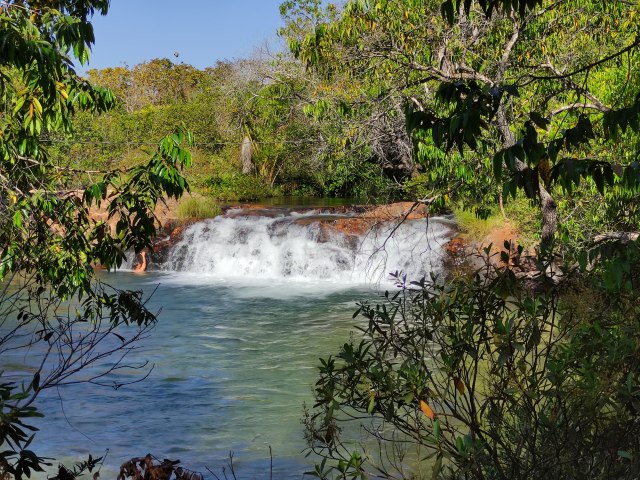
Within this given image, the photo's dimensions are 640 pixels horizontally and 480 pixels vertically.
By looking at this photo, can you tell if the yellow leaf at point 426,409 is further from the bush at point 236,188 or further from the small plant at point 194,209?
the bush at point 236,188

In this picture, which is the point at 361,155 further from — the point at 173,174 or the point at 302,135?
the point at 302,135

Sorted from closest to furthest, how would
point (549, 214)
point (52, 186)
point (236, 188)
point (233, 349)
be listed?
point (52, 186) < point (549, 214) < point (233, 349) < point (236, 188)

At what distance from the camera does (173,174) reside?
4898mm

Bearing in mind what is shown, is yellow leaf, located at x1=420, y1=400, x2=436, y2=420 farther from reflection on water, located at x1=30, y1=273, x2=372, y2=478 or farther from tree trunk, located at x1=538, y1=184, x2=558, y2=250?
tree trunk, located at x1=538, y1=184, x2=558, y2=250

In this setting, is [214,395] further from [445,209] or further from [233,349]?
[445,209]

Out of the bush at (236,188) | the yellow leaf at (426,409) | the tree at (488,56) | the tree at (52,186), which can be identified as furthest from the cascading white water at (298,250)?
the yellow leaf at (426,409)

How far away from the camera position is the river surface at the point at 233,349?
7495mm

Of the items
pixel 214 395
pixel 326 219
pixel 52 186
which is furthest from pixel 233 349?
pixel 326 219

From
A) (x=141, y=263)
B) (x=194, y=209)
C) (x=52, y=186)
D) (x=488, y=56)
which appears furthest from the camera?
(x=194, y=209)

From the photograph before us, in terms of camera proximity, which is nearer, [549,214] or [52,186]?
[52,186]

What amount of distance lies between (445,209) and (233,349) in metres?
9.95

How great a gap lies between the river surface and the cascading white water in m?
0.03

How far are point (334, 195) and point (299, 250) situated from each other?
10.9m

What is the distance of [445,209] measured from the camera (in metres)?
20.0
